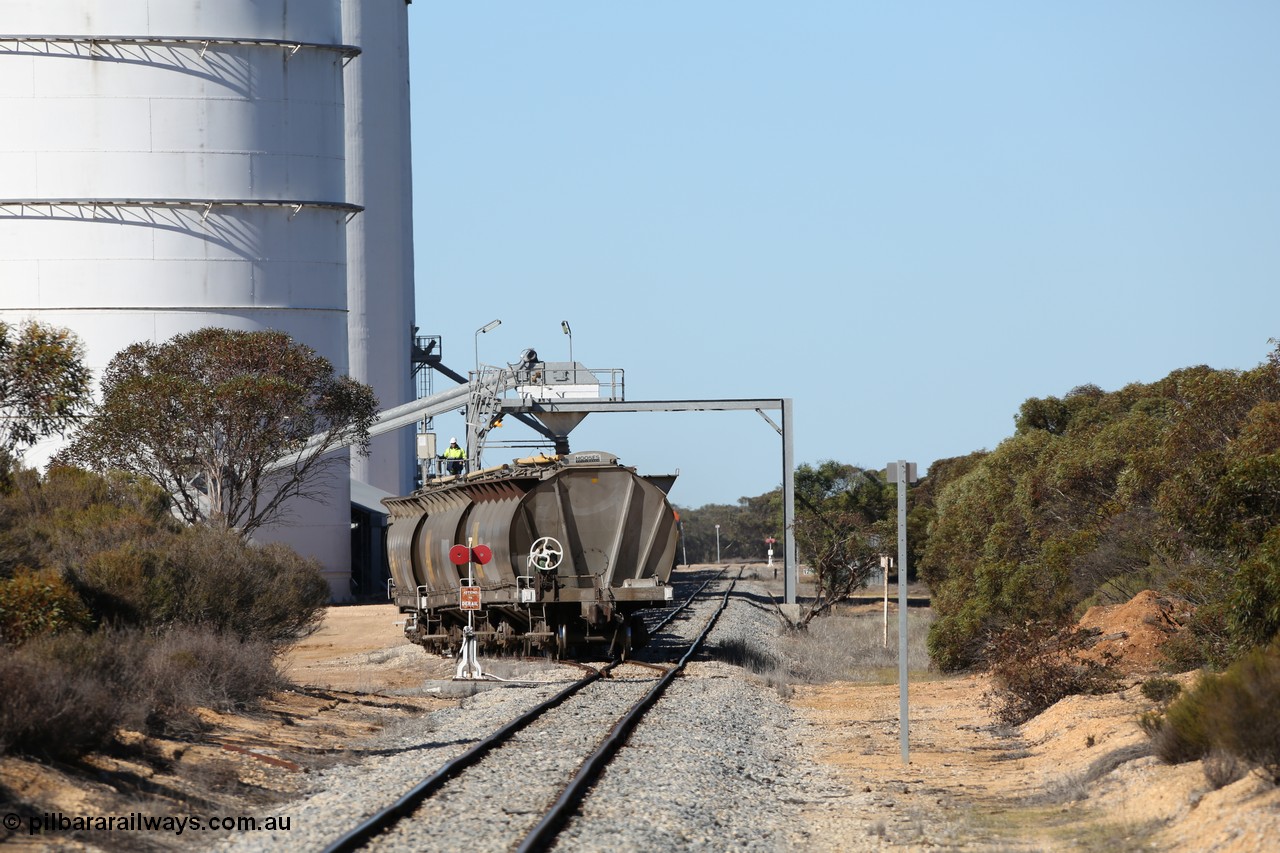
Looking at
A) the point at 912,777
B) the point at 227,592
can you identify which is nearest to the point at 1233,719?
the point at 912,777

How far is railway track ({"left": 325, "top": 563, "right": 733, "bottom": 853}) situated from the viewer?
11203mm

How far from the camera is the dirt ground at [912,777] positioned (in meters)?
11.5

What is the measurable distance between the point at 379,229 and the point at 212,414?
39.0 m

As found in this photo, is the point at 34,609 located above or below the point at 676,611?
above

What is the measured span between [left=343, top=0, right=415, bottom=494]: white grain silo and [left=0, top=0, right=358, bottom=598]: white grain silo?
21550 millimetres

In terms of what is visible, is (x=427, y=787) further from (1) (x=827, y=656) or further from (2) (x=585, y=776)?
(1) (x=827, y=656)

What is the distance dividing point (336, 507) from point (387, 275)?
23431 mm

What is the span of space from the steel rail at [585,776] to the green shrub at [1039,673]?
4.60 meters

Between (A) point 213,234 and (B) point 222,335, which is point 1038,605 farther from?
(A) point 213,234

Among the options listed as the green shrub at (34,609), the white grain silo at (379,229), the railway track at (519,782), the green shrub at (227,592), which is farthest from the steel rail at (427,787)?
the white grain silo at (379,229)

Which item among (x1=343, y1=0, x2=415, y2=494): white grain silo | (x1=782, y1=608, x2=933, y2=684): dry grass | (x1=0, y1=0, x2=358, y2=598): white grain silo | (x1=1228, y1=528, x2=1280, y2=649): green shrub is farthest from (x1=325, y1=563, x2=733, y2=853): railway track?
(x1=343, y1=0, x2=415, y2=494): white grain silo

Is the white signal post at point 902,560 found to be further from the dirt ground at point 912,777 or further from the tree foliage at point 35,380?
the tree foliage at point 35,380

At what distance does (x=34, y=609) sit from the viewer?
17.4m

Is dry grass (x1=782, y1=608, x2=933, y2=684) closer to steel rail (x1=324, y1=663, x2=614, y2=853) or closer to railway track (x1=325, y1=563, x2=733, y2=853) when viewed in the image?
railway track (x1=325, y1=563, x2=733, y2=853)
